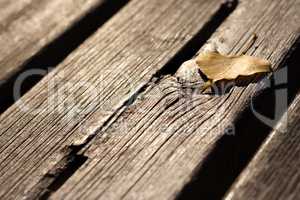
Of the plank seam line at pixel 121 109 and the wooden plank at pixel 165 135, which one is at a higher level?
the plank seam line at pixel 121 109

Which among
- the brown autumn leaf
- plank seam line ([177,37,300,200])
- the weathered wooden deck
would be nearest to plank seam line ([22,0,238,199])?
the weathered wooden deck

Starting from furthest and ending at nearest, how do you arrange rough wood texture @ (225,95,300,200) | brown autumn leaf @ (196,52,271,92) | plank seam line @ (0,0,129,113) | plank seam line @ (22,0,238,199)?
plank seam line @ (0,0,129,113) < brown autumn leaf @ (196,52,271,92) < plank seam line @ (22,0,238,199) < rough wood texture @ (225,95,300,200)

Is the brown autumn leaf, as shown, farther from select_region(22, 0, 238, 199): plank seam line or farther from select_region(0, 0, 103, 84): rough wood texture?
select_region(0, 0, 103, 84): rough wood texture

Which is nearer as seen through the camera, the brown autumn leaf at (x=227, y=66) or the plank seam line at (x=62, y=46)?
the brown autumn leaf at (x=227, y=66)

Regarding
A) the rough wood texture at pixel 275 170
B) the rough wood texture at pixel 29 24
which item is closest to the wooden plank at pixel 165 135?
the rough wood texture at pixel 275 170

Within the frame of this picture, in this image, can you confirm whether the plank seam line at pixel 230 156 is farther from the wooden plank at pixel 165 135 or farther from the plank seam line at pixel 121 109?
the plank seam line at pixel 121 109
